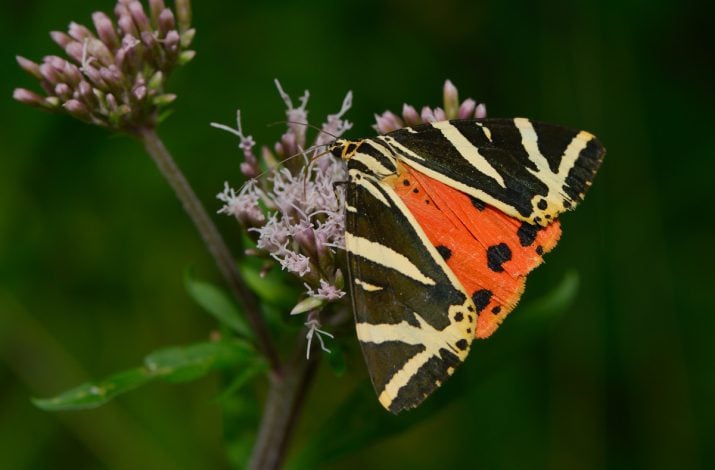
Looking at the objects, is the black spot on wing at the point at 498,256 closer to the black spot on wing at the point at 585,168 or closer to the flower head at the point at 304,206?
the black spot on wing at the point at 585,168

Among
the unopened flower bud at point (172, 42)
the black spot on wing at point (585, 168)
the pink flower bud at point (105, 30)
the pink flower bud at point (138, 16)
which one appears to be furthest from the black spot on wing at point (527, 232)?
the pink flower bud at point (105, 30)

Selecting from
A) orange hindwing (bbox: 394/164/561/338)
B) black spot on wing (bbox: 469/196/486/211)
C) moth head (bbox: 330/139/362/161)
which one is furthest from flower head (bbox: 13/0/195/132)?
black spot on wing (bbox: 469/196/486/211)

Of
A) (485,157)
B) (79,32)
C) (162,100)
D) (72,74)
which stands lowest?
(485,157)

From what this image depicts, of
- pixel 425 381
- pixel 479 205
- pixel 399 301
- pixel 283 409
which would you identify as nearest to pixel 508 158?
pixel 479 205

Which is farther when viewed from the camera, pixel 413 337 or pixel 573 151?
pixel 573 151

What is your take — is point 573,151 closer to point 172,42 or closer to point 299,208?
point 299,208

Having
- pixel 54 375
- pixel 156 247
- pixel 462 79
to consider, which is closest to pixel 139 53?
pixel 156 247
